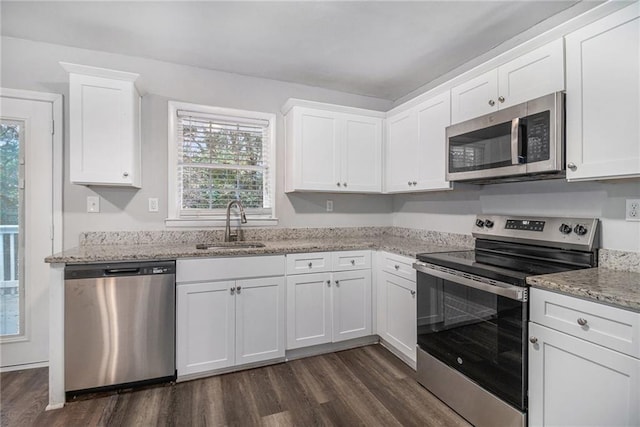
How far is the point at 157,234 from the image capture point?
265 centimetres

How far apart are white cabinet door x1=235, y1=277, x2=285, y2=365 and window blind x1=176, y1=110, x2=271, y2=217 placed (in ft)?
2.83

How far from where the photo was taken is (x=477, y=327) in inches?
68.3

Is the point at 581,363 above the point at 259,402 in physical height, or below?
above

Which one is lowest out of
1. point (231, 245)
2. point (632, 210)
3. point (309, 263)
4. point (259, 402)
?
point (259, 402)

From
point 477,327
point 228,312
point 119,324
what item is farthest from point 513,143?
point 119,324

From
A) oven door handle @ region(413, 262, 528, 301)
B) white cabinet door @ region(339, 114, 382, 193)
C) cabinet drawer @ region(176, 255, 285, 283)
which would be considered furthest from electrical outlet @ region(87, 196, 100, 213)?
oven door handle @ region(413, 262, 528, 301)

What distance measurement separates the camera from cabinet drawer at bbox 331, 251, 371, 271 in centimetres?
261

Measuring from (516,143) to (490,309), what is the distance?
3.07ft

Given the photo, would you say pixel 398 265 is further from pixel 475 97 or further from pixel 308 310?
pixel 475 97

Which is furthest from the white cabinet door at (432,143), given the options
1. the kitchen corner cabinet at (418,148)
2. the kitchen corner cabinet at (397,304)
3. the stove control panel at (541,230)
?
the kitchen corner cabinet at (397,304)

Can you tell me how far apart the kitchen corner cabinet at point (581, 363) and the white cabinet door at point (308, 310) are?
4.78 feet

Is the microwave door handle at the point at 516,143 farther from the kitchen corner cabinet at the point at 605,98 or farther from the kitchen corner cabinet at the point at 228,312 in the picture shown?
the kitchen corner cabinet at the point at 228,312

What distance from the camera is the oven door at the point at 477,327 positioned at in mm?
1511

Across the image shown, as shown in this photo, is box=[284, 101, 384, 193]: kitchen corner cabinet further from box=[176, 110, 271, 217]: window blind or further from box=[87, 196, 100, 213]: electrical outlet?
box=[87, 196, 100, 213]: electrical outlet
